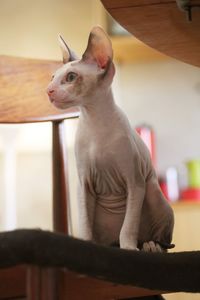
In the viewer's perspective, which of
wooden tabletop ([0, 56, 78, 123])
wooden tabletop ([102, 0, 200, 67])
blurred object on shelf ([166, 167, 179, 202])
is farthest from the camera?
blurred object on shelf ([166, 167, 179, 202])

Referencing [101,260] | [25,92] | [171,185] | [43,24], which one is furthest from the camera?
[43,24]

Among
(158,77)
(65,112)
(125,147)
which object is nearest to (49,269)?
(125,147)

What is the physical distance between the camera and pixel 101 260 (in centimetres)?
36

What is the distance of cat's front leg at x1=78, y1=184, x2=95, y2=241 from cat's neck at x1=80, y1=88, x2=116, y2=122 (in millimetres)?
115

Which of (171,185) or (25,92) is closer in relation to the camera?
(25,92)

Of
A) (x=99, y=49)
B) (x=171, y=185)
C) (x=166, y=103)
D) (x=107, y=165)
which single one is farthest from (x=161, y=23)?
(x=166, y=103)

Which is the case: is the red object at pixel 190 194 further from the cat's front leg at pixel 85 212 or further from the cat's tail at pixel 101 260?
the cat's tail at pixel 101 260

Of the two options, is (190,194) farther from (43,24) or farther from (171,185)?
(43,24)

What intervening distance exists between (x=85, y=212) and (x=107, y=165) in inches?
4.0

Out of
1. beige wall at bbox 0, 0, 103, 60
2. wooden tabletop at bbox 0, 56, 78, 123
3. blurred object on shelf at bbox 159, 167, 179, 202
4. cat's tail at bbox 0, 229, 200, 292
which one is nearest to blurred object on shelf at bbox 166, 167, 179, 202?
blurred object on shelf at bbox 159, 167, 179, 202

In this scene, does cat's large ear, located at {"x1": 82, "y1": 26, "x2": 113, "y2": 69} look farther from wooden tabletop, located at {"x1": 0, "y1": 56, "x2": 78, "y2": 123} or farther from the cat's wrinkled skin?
wooden tabletop, located at {"x1": 0, "y1": 56, "x2": 78, "y2": 123}

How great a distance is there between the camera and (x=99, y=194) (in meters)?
0.70

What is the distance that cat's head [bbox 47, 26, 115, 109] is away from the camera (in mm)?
669

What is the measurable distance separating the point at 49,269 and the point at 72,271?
0.07 feet
